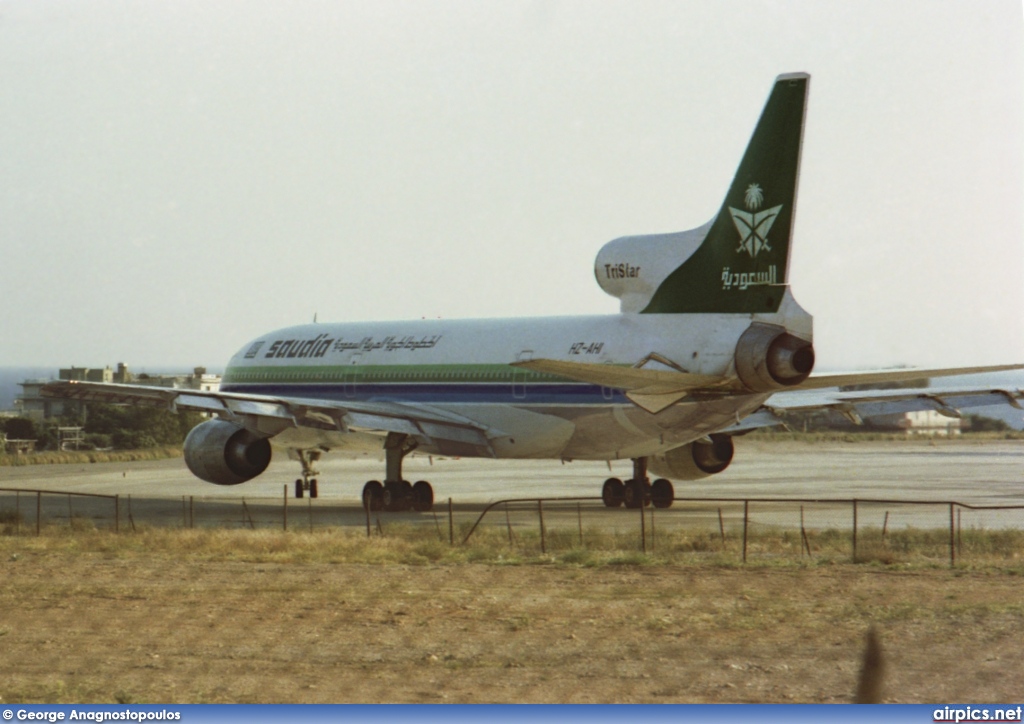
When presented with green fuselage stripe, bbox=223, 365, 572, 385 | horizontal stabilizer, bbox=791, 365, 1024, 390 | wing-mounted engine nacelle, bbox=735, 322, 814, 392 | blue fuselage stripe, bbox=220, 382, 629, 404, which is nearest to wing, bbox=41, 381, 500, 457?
blue fuselage stripe, bbox=220, 382, 629, 404

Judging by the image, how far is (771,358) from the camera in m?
24.0

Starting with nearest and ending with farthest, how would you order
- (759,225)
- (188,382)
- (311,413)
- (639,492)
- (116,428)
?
(759,225) → (311,413) → (639,492) → (116,428) → (188,382)

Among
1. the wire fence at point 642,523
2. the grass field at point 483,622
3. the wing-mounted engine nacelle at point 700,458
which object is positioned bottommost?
→ the grass field at point 483,622

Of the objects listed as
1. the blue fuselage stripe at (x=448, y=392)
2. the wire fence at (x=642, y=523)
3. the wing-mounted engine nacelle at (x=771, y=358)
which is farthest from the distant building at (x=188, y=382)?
the wing-mounted engine nacelle at (x=771, y=358)

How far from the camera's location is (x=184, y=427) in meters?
77.2

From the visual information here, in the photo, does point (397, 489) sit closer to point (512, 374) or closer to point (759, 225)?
point (512, 374)

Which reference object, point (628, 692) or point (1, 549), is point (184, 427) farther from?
point (628, 692)

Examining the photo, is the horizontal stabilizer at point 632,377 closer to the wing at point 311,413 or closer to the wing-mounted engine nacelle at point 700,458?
the wing-mounted engine nacelle at point 700,458

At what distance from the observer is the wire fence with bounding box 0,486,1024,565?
24188 millimetres

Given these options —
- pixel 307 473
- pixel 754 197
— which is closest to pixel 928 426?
pixel 307 473

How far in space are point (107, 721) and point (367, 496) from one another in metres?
22.3

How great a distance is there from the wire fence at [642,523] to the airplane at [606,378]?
136 cm

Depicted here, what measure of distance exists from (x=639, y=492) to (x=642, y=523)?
9.75m

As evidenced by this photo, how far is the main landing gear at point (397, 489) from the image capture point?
107 feet
